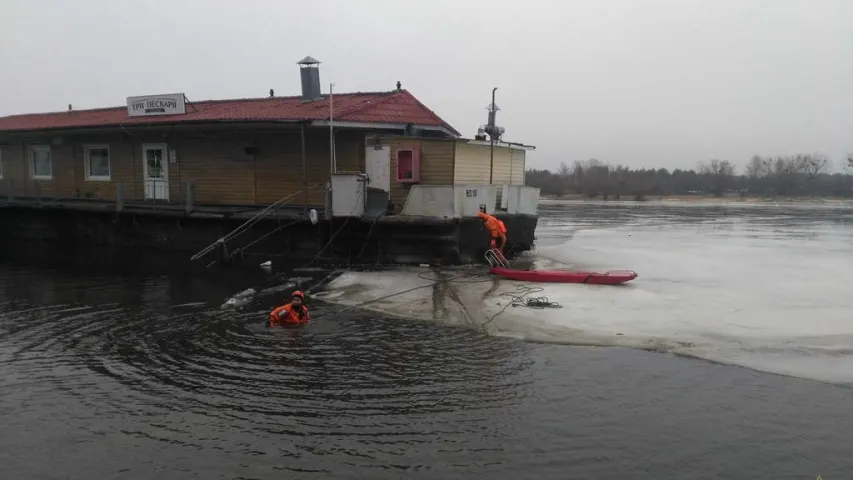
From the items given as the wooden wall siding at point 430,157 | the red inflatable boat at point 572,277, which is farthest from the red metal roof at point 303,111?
the red inflatable boat at point 572,277

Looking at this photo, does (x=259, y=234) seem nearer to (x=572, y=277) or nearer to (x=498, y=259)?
(x=498, y=259)

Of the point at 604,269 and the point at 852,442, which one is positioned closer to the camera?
the point at 852,442

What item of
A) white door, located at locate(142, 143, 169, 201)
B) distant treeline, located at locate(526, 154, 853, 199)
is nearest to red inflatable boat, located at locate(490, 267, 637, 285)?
white door, located at locate(142, 143, 169, 201)

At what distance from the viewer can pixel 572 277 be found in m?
13.2

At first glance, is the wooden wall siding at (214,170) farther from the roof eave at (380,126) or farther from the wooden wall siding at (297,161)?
the roof eave at (380,126)

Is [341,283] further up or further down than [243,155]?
further down

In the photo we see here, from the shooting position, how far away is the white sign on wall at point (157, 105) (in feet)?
66.6

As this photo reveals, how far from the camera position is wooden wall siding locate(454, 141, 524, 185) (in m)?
16.5

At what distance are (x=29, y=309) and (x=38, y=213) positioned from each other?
43.7ft

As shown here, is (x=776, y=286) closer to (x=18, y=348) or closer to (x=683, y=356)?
(x=683, y=356)

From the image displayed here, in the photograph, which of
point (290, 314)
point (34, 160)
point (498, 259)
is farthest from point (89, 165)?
point (290, 314)

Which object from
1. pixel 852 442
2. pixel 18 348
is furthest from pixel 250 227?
pixel 852 442

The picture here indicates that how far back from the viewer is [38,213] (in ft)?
74.0

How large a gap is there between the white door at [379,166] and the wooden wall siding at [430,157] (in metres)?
0.14
